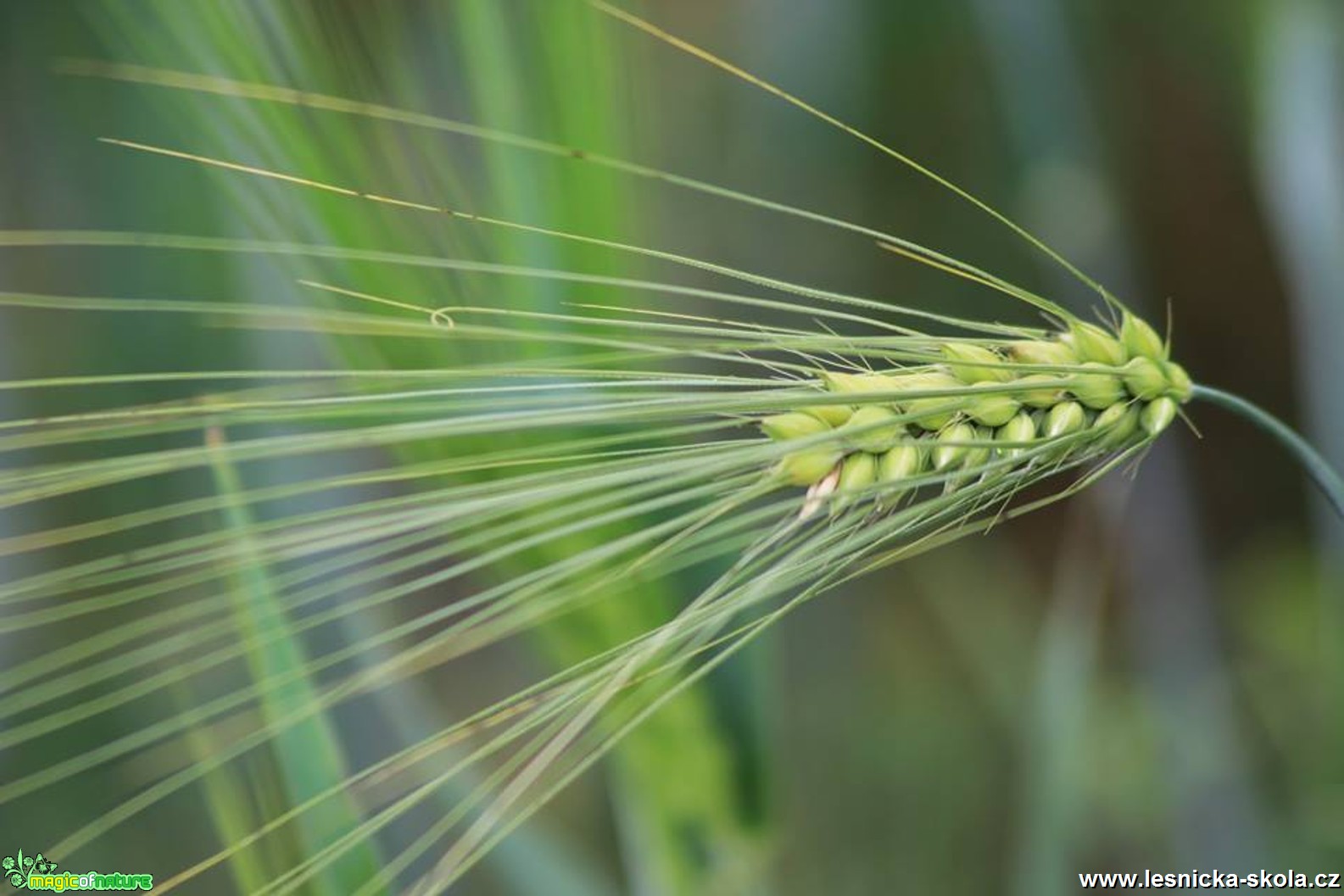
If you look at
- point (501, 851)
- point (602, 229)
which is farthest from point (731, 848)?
point (602, 229)

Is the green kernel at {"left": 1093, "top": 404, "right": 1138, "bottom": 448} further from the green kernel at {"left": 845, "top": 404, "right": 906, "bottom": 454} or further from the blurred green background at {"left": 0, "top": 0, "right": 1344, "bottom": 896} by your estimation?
the blurred green background at {"left": 0, "top": 0, "right": 1344, "bottom": 896}

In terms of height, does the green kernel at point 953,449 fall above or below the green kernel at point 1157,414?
above

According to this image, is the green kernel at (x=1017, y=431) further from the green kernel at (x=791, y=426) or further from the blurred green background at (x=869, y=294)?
the blurred green background at (x=869, y=294)

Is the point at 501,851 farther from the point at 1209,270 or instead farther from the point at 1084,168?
the point at 1209,270

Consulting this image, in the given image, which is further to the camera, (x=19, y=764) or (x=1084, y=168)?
(x=19, y=764)

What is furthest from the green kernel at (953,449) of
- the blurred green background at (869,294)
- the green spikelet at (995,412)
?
the blurred green background at (869,294)

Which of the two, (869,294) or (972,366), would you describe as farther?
(869,294)

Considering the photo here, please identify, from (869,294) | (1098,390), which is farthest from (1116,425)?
(869,294)

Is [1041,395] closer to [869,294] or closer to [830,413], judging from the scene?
[830,413]
